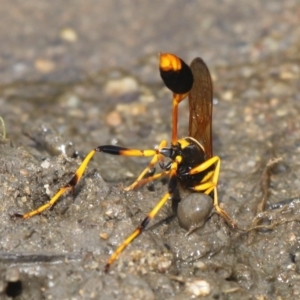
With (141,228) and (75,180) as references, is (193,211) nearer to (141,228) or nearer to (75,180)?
(141,228)

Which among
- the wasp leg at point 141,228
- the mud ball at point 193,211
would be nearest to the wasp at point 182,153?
the wasp leg at point 141,228

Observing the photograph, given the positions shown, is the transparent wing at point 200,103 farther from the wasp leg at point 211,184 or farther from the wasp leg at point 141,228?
the wasp leg at point 141,228

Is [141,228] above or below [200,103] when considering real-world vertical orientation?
below

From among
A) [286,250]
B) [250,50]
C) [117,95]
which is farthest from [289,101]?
[286,250]

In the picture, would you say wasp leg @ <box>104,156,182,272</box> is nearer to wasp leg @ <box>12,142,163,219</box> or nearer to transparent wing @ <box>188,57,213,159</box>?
wasp leg @ <box>12,142,163,219</box>

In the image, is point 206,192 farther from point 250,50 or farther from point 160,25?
point 160,25

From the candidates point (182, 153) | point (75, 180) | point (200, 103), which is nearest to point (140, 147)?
point (200, 103)

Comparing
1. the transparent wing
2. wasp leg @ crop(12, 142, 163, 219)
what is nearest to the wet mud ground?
wasp leg @ crop(12, 142, 163, 219)
